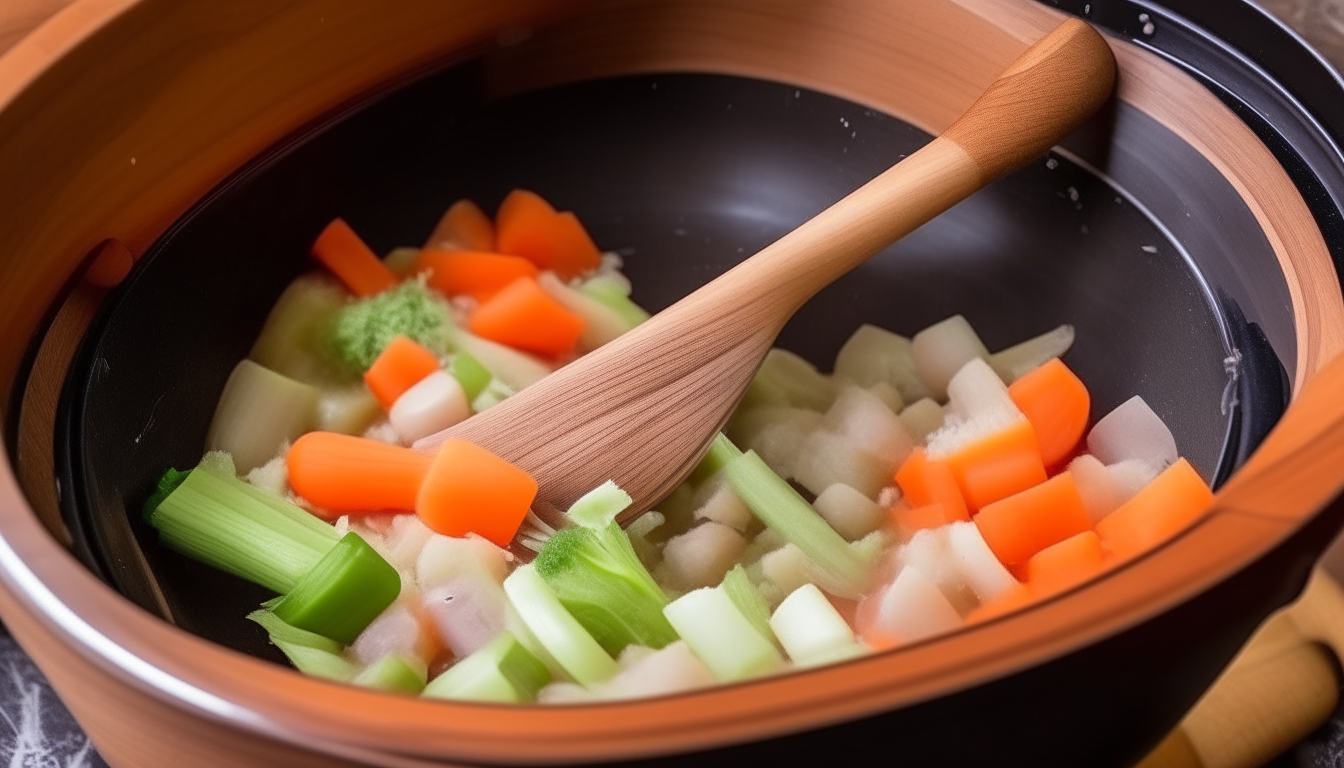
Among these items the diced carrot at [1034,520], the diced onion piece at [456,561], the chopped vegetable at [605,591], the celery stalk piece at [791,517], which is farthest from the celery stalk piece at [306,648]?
the diced carrot at [1034,520]

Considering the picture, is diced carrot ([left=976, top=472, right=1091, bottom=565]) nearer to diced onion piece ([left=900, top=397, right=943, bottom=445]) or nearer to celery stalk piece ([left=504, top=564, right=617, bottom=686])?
diced onion piece ([left=900, top=397, right=943, bottom=445])

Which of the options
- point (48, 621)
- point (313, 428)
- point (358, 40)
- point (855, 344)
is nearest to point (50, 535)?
point (48, 621)

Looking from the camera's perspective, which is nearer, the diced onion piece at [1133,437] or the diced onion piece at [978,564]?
the diced onion piece at [978,564]

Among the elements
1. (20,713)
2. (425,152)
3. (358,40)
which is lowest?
(20,713)

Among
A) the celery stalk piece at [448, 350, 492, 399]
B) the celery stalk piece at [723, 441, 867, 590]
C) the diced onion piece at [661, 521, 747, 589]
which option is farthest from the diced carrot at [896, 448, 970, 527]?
the celery stalk piece at [448, 350, 492, 399]

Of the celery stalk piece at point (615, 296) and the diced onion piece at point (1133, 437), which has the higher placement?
the celery stalk piece at point (615, 296)

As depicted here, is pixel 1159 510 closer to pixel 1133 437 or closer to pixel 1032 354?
pixel 1133 437

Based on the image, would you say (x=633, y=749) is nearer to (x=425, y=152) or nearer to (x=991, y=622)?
(x=991, y=622)

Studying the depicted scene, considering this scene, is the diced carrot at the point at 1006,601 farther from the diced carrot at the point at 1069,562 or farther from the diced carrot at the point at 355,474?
the diced carrot at the point at 355,474
